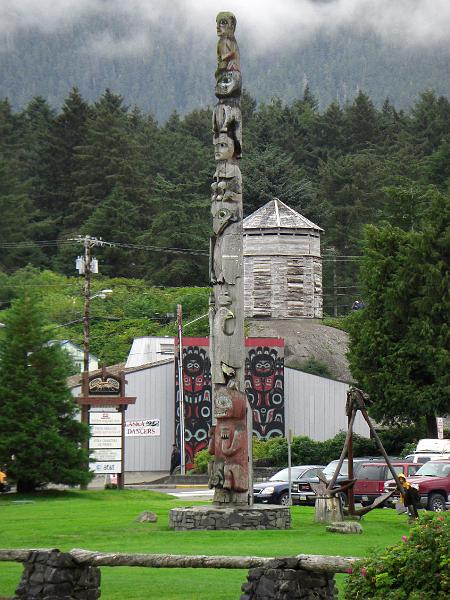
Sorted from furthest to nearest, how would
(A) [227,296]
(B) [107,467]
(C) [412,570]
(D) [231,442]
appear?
(B) [107,467]
(A) [227,296]
(D) [231,442]
(C) [412,570]

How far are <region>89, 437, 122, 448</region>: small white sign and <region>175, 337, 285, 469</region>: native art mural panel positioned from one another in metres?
16.8

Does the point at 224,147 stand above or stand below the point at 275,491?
above

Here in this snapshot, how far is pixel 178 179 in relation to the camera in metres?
122

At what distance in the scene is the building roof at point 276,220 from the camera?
80.1 meters

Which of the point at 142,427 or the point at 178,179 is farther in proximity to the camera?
the point at 178,179

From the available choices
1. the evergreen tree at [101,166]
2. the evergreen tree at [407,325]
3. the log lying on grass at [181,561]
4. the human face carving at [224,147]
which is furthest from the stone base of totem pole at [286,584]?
the evergreen tree at [101,166]

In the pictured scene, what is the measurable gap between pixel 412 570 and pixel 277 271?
219 ft

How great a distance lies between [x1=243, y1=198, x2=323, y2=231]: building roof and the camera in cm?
8006

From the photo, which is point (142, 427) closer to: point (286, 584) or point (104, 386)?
point (104, 386)

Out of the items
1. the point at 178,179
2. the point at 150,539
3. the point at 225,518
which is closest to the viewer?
the point at 150,539

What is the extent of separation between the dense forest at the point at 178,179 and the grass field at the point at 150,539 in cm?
5734

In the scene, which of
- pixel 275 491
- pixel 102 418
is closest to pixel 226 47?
pixel 275 491

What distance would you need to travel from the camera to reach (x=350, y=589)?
13695 millimetres

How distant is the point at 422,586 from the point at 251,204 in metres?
91.8
